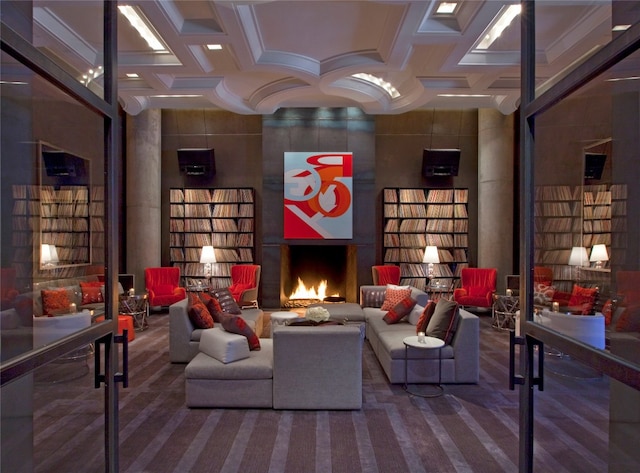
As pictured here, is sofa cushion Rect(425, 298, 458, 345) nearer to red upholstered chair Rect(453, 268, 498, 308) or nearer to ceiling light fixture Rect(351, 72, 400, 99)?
red upholstered chair Rect(453, 268, 498, 308)

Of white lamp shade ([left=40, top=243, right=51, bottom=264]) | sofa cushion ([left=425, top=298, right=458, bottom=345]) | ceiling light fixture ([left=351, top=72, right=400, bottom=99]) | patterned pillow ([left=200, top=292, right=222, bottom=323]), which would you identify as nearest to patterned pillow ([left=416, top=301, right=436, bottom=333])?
sofa cushion ([left=425, top=298, right=458, bottom=345])

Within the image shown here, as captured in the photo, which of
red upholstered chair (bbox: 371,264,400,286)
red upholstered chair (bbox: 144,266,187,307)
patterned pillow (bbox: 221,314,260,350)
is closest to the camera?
patterned pillow (bbox: 221,314,260,350)

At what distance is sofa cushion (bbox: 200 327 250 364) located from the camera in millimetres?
3857

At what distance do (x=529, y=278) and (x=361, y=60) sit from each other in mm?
4925

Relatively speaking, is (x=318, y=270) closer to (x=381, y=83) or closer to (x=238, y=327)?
(x=381, y=83)

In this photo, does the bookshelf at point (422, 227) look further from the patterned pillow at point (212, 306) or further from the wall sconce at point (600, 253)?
the patterned pillow at point (212, 306)

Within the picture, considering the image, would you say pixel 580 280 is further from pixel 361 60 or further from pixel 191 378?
pixel 191 378

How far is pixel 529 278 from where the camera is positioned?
6.31ft

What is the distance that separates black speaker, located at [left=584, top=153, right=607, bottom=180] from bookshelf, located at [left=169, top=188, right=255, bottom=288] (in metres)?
6.25

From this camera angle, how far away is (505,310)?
720 centimetres

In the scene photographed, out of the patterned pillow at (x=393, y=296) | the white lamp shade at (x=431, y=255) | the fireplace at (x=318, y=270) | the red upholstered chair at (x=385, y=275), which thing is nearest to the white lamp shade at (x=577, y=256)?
the white lamp shade at (x=431, y=255)

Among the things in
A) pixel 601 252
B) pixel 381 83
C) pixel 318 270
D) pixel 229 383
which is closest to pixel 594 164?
pixel 601 252

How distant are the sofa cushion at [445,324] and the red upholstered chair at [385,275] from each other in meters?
3.67

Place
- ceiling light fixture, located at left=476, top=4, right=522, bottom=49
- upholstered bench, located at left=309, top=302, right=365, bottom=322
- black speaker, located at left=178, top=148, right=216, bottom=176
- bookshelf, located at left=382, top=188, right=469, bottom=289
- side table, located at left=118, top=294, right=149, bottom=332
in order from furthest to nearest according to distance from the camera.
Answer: bookshelf, located at left=382, top=188, right=469, bottom=289 → black speaker, located at left=178, top=148, right=216, bottom=176 → side table, located at left=118, top=294, right=149, bottom=332 → upholstered bench, located at left=309, top=302, right=365, bottom=322 → ceiling light fixture, located at left=476, top=4, right=522, bottom=49
